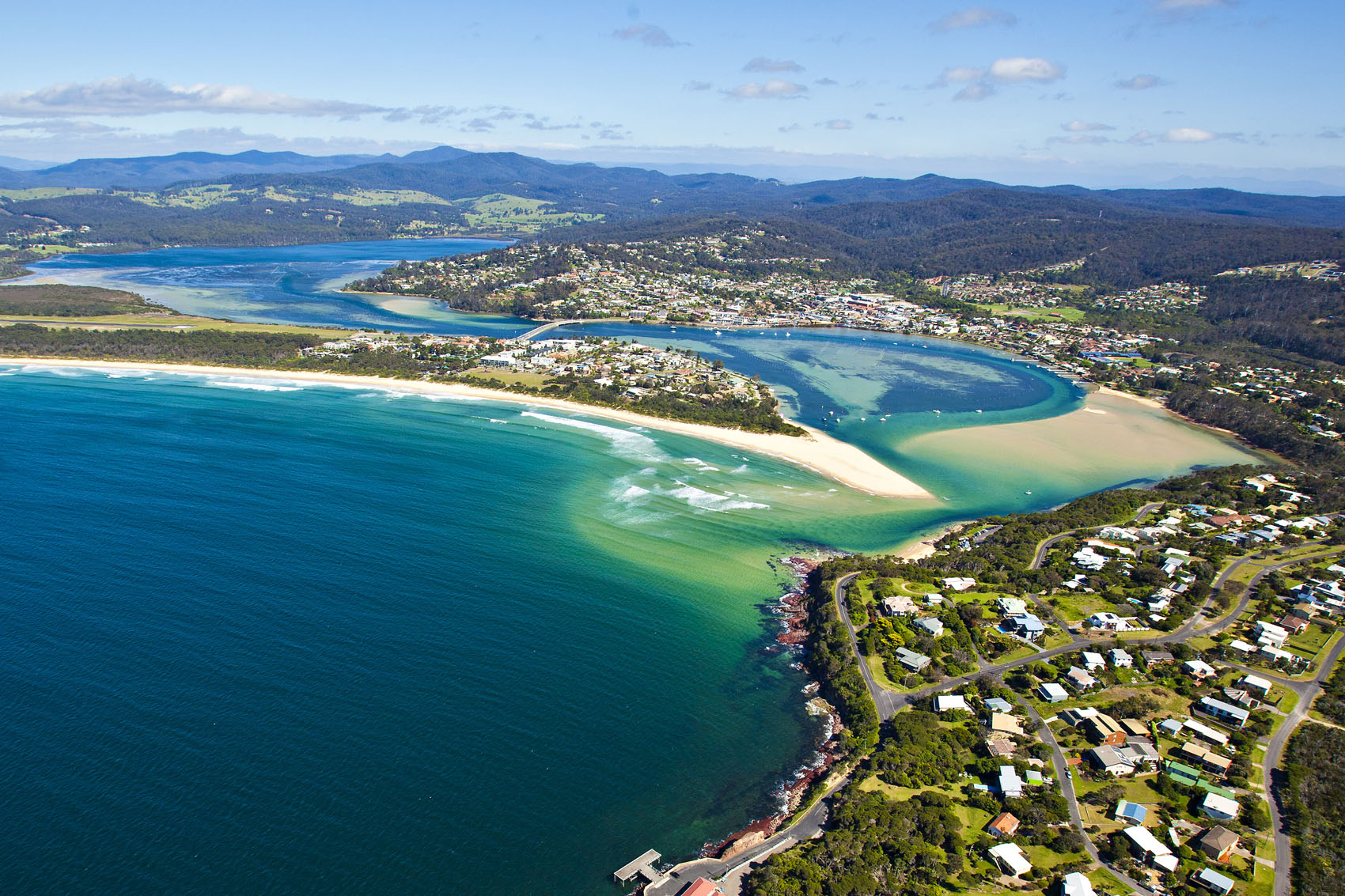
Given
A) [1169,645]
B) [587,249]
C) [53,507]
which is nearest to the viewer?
[1169,645]

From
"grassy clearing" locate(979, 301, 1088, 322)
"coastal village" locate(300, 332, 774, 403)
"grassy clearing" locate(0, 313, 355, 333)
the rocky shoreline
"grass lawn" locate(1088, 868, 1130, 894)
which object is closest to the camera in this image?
"grass lawn" locate(1088, 868, 1130, 894)

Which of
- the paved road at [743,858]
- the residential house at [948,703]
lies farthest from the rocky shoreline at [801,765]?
the residential house at [948,703]

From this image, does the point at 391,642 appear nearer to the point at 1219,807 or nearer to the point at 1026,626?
the point at 1026,626

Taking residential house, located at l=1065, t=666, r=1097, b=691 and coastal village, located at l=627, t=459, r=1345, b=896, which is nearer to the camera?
coastal village, located at l=627, t=459, r=1345, b=896

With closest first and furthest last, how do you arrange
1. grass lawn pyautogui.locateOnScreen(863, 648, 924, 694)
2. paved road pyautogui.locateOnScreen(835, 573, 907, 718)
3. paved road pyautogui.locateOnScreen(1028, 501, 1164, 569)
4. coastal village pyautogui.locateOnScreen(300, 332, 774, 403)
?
paved road pyautogui.locateOnScreen(835, 573, 907, 718)
grass lawn pyautogui.locateOnScreen(863, 648, 924, 694)
paved road pyautogui.locateOnScreen(1028, 501, 1164, 569)
coastal village pyautogui.locateOnScreen(300, 332, 774, 403)

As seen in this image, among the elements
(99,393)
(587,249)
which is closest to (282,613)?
(99,393)

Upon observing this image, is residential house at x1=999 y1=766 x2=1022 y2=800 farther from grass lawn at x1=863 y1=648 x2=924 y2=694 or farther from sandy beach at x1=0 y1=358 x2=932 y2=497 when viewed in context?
sandy beach at x1=0 y1=358 x2=932 y2=497

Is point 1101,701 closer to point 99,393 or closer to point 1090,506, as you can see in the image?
point 1090,506

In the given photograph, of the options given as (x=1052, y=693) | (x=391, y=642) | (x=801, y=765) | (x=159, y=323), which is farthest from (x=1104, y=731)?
(x=159, y=323)

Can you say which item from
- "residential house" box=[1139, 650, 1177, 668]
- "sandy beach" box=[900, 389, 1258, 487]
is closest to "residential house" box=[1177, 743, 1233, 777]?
"residential house" box=[1139, 650, 1177, 668]
